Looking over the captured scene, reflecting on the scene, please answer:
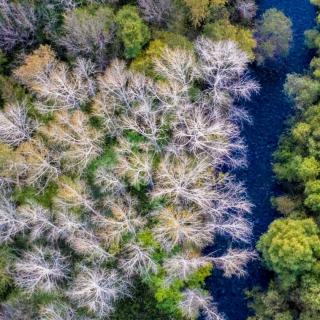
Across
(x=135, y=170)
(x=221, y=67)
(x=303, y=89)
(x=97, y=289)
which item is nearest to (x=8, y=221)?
(x=97, y=289)

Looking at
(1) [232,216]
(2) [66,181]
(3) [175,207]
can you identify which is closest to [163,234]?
(3) [175,207]

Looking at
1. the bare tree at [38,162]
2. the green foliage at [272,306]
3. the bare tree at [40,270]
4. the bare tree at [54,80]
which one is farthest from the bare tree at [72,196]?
the green foliage at [272,306]

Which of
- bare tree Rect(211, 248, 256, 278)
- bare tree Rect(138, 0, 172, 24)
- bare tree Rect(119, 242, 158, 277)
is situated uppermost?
bare tree Rect(138, 0, 172, 24)

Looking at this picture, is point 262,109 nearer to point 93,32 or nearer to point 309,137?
point 309,137

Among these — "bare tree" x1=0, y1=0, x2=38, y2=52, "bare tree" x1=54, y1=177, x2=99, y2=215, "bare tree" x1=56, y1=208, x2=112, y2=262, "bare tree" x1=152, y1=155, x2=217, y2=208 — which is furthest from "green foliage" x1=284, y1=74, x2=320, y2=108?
"bare tree" x1=0, y1=0, x2=38, y2=52

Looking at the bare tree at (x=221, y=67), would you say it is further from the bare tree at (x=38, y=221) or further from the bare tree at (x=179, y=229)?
the bare tree at (x=38, y=221)

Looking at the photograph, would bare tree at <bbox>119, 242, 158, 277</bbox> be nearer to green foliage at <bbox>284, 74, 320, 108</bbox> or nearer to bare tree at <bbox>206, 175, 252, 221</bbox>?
bare tree at <bbox>206, 175, 252, 221</bbox>

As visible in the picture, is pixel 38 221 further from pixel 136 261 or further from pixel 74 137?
pixel 136 261
